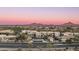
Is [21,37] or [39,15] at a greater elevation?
[39,15]

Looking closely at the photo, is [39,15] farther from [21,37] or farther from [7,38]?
[7,38]

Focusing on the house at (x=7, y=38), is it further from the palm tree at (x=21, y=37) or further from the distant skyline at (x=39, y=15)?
the distant skyline at (x=39, y=15)

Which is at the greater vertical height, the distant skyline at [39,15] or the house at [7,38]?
the distant skyline at [39,15]

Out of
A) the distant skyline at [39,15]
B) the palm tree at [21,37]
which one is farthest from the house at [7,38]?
the distant skyline at [39,15]

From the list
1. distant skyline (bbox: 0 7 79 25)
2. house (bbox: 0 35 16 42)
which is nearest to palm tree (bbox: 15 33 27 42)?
house (bbox: 0 35 16 42)

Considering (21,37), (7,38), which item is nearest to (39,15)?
(21,37)

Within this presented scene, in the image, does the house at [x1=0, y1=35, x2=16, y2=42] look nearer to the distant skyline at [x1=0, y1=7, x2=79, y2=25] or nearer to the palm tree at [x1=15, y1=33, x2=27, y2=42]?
the palm tree at [x1=15, y1=33, x2=27, y2=42]

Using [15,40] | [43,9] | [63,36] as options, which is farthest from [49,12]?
[15,40]

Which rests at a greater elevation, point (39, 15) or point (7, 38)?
point (39, 15)
